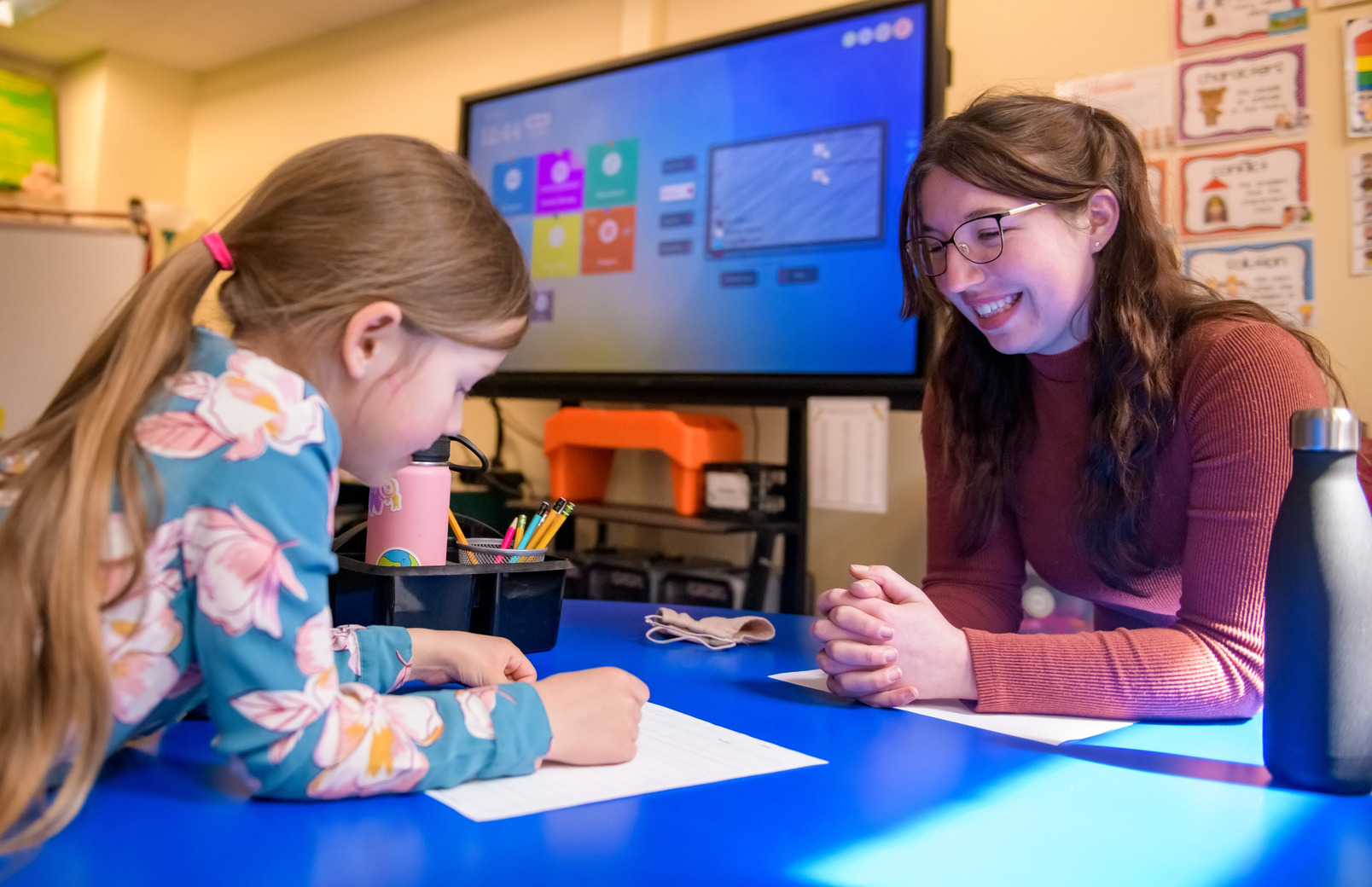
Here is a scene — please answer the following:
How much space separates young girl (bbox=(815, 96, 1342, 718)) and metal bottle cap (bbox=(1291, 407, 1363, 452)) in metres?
0.27

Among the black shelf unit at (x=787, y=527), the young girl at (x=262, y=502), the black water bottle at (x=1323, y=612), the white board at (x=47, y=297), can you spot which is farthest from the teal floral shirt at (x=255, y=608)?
the white board at (x=47, y=297)

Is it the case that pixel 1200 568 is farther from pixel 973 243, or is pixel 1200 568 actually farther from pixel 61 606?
pixel 61 606

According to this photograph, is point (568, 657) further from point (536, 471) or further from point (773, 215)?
point (536, 471)

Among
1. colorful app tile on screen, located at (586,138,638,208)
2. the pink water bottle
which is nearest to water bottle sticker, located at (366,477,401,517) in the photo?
the pink water bottle

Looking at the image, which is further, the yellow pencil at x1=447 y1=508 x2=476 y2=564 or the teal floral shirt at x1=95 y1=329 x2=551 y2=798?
the yellow pencil at x1=447 y1=508 x2=476 y2=564

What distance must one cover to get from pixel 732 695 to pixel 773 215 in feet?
5.62

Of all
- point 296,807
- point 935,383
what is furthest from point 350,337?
point 935,383

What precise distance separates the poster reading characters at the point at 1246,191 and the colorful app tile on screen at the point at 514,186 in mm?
1703

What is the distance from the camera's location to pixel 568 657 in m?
0.99

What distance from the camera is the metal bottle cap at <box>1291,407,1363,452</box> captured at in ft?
2.10

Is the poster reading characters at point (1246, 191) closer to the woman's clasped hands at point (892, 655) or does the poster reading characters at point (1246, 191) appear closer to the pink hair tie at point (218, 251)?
the woman's clasped hands at point (892, 655)

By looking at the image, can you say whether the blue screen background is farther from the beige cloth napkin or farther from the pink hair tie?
the pink hair tie

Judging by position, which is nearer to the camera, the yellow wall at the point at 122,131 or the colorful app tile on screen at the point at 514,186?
the colorful app tile on screen at the point at 514,186

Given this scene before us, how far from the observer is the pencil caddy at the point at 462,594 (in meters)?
0.92
